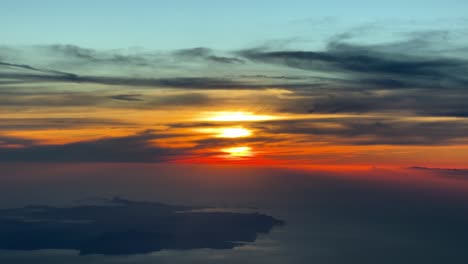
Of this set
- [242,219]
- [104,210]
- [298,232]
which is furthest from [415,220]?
[104,210]

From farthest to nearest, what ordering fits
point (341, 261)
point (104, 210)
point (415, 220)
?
point (415, 220), point (104, 210), point (341, 261)

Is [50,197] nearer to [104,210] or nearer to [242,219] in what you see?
[104,210]

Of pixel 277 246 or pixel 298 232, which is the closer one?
pixel 277 246

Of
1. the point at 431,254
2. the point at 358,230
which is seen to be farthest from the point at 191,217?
the point at 431,254

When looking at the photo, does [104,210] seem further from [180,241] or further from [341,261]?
[341,261]

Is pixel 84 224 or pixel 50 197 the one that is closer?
pixel 84 224

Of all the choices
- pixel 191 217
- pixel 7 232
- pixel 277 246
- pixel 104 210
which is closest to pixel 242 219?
pixel 191 217

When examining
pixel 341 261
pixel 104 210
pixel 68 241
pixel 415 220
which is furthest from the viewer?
pixel 415 220

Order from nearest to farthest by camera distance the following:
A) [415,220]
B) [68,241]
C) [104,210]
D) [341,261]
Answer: [341,261]
[68,241]
[104,210]
[415,220]
